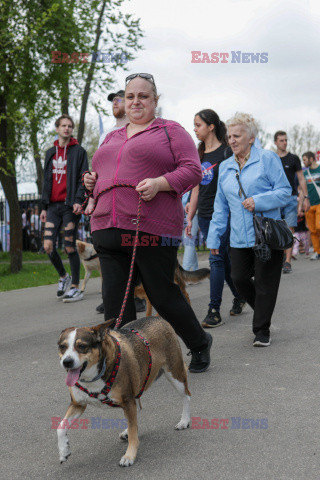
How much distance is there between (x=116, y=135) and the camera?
12.9 feet

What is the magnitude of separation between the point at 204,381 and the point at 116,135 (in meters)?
1.95

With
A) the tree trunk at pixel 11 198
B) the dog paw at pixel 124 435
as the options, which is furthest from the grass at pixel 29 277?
the dog paw at pixel 124 435

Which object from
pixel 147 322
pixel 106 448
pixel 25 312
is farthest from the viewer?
pixel 25 312

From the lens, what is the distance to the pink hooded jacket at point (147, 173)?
12.1 ft

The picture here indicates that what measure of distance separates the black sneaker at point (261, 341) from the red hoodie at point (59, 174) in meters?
→ 3.78

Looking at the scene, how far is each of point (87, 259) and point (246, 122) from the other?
14.5ft

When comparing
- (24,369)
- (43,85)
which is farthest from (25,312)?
(43,85)

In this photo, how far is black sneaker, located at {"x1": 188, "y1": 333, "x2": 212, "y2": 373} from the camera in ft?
14.5

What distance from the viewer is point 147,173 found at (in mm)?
3703

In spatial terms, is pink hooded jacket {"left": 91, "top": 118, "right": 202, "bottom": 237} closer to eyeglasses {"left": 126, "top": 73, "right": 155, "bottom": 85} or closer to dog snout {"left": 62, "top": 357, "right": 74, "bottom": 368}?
eyeglasses {"left": 126, "top": 73, "right": 155, "bottom": 85}

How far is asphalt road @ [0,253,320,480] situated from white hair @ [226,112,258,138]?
204 cm

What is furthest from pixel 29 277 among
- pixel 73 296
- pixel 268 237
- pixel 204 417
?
pixel 204 417

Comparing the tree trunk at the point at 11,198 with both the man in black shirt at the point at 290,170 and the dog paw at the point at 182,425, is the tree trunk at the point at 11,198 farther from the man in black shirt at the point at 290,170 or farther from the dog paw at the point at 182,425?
the dog paw at the point at 182,425

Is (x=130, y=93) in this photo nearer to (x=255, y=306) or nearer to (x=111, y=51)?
(x=255, y=306)
